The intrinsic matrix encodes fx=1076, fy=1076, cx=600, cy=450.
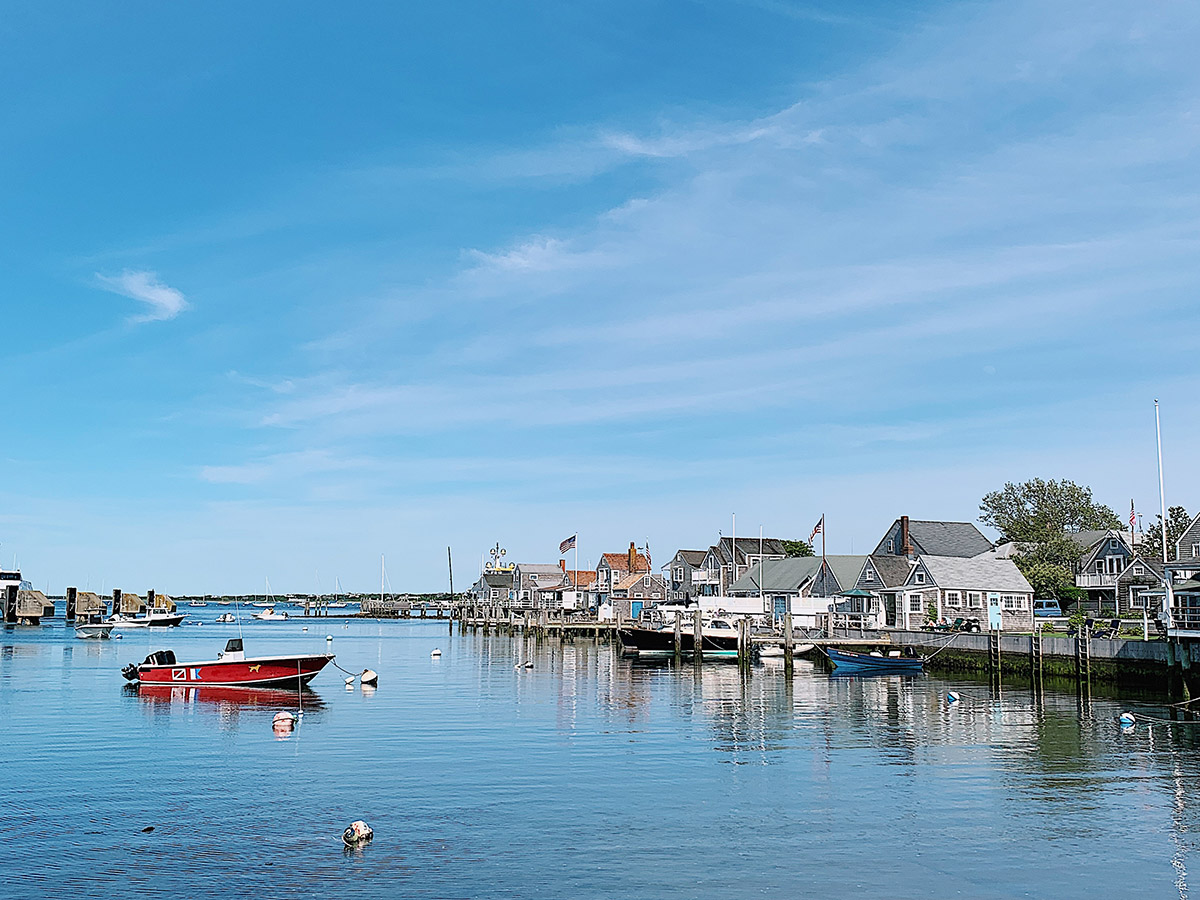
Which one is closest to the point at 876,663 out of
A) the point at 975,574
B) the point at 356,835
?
the point at 975,574

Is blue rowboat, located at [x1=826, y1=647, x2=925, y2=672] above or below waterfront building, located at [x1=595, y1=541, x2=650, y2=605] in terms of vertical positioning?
below

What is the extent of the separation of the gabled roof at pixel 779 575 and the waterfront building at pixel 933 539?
7.43 m

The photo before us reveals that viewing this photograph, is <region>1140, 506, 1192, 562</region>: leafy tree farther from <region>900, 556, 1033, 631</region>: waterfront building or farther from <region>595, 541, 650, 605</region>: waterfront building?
<region>595, 541, 650, 605</region>: waterfront building

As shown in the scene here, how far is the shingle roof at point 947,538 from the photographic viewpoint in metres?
110

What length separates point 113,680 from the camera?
67875 millimetres

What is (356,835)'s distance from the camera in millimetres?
23797

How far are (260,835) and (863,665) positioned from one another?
178 feet

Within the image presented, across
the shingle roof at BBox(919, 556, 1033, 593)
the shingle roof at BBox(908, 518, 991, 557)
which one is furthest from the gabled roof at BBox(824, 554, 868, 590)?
the shingle roof at BBox(919, 556, 1033, 593)

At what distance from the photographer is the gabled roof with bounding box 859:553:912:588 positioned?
97.3 meters

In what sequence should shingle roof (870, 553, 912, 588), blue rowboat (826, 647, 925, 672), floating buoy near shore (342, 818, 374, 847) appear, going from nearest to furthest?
1. floating buoy near shore (342, 818, 374, 847)
2. blue rowboat (826, 647, 925, 672)
3. shingle roof (870, 553, 912, 588)

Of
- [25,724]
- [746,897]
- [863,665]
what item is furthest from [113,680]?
[746,897]

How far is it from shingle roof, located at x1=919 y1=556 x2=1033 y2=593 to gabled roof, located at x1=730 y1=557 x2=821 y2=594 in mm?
18973

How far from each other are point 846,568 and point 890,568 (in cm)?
676

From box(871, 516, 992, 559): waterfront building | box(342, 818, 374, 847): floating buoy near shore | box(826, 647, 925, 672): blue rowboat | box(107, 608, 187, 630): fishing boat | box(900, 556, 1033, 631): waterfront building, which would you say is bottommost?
box(107, 608, 187, 630): fishing boat
